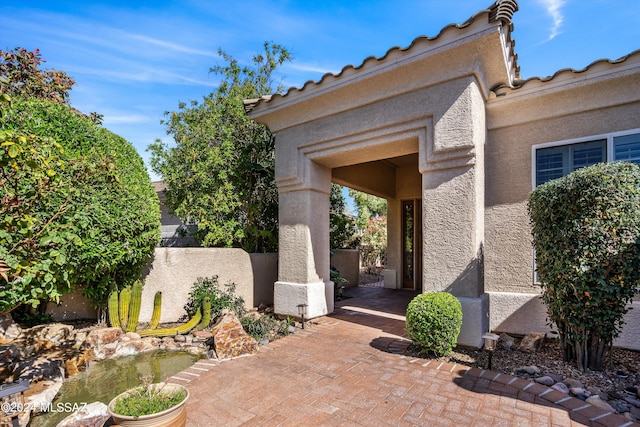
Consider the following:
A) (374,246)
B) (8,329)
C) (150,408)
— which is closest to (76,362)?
(8,329)

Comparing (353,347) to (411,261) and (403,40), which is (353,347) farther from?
(411,261)

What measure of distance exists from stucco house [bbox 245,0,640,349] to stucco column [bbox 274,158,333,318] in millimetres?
120

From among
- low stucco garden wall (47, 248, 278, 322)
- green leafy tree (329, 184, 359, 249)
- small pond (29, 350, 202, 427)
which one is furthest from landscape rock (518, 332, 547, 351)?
green leafy tree (329, 184, 359, 249)

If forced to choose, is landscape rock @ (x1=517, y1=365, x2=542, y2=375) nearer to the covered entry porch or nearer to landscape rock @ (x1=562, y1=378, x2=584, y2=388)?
landscape rock @ (x1=562, y1=378, x2=584, y2=388)

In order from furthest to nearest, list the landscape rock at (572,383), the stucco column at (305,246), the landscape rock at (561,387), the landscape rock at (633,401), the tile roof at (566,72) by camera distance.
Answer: the stucco column at (305,246)
the tile roof at (566,72)
the landscape rock at (572,383)
the landscape rock at (561,387)
the landscape rock at (633,401)

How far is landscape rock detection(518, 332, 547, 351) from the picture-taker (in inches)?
234

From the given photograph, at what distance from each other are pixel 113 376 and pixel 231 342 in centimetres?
208

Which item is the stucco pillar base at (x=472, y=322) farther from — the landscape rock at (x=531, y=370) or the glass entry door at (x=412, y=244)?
the glass entry door at (x=412, y=244)

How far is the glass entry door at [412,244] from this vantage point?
42.5ft

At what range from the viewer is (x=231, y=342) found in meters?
6.22

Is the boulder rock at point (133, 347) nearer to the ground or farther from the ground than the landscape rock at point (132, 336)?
nearer to the ground

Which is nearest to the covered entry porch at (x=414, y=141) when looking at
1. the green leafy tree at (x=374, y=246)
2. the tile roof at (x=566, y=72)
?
the tile roof at (x=566, y=72)

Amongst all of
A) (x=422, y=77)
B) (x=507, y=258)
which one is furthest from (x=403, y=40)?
(x=507, y=258)

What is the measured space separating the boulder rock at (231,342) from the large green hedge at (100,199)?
106 inches
